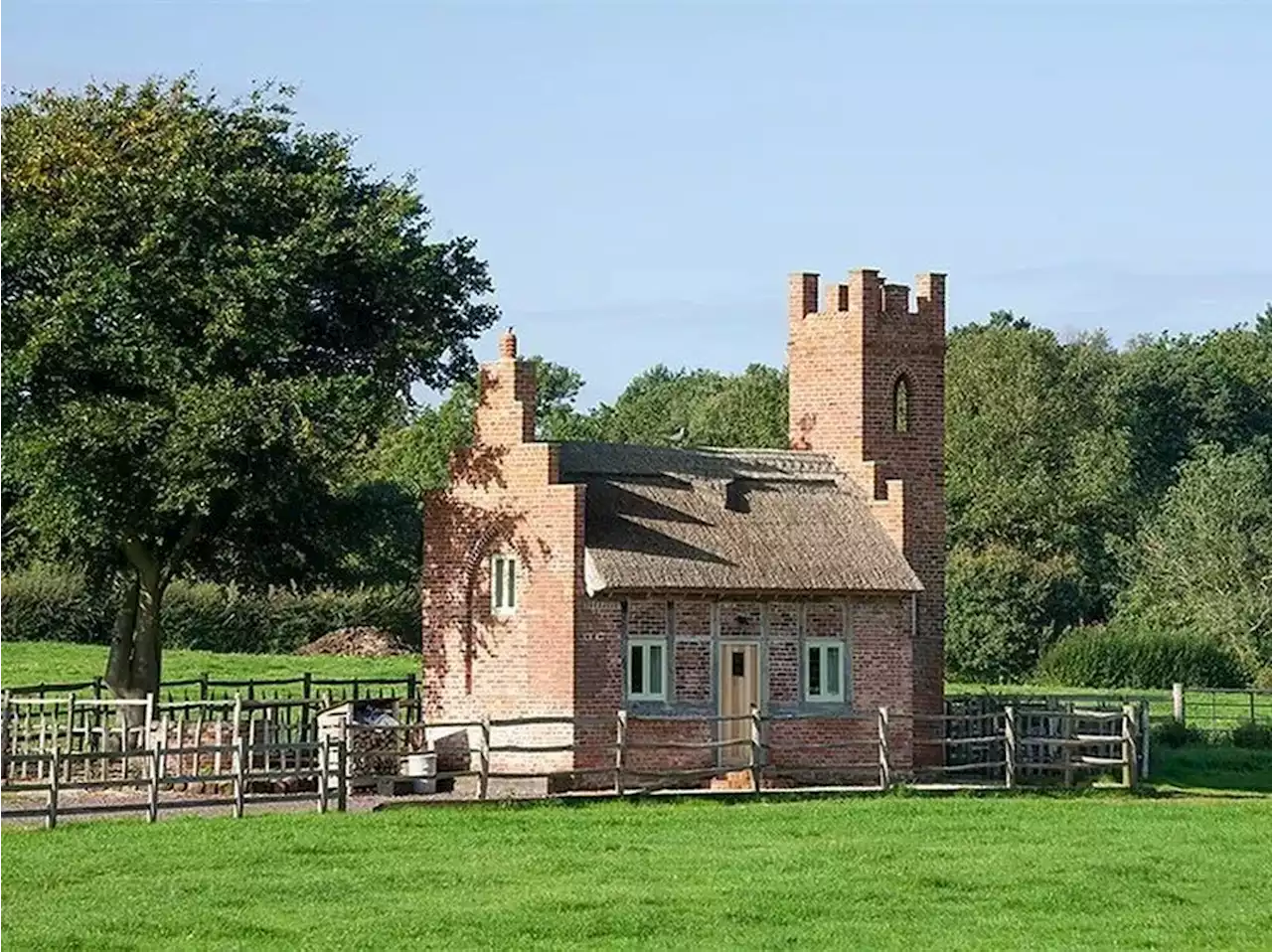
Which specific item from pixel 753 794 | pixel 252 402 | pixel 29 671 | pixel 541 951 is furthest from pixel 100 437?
pixel 29 671

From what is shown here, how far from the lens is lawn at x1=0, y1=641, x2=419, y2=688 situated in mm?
60406

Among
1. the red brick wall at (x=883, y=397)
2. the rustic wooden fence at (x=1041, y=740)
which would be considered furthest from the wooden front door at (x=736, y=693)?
the red brick wall at (x=883, y=397)

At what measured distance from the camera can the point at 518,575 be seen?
40.3 metres

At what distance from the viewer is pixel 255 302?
130ft

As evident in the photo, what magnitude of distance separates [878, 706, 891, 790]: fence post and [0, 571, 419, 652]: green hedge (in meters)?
32.0

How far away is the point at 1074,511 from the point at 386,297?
5205cm

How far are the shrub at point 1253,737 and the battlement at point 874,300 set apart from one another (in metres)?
12.0

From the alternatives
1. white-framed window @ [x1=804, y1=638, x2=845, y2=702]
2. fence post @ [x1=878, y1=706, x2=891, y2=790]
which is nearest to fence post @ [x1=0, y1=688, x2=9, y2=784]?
white-framed window @ [x1=804, y1=638, x2=845, y2=702]

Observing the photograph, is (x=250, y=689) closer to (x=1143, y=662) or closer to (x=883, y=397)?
(x=883, y=397)

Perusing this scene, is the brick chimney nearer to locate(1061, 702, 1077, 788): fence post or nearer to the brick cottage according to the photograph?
the brick cottage

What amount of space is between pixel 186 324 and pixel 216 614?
111 feet

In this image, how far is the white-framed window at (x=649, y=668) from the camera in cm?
3994

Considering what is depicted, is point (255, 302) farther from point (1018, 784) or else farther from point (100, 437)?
point (1018, 784)

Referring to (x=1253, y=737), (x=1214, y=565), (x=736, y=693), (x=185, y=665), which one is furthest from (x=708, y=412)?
(x=736, y=693)
